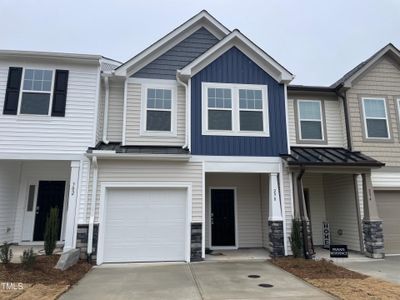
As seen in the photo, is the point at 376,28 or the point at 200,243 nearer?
the point at 200,243

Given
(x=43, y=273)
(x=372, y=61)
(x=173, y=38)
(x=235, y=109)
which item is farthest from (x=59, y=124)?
(x=372, y=61)

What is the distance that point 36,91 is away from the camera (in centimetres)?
973

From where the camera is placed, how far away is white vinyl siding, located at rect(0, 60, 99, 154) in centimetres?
932

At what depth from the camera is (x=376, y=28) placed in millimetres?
35906

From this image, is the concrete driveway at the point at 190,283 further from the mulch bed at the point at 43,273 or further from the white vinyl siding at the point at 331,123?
the white vinyl siding at the point at 331,123

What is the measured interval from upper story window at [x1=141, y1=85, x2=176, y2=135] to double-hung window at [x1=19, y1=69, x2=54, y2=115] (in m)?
3.05

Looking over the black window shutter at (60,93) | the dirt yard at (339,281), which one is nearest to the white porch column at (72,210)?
the black window shutter at (60,93)

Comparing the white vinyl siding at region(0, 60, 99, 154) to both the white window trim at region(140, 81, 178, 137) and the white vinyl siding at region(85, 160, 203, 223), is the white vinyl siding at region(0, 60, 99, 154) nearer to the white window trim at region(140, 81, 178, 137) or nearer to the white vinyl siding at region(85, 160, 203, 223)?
the white vinyl siding at region(85, 160, 203, 223)

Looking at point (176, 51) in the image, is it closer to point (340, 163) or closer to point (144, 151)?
point (144, 151)

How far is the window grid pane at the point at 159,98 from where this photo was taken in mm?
10453

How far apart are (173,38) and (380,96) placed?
820 cm

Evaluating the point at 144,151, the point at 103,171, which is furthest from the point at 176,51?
the point at 103,171

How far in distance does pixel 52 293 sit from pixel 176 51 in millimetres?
8462

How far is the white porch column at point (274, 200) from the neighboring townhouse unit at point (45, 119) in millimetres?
5858
